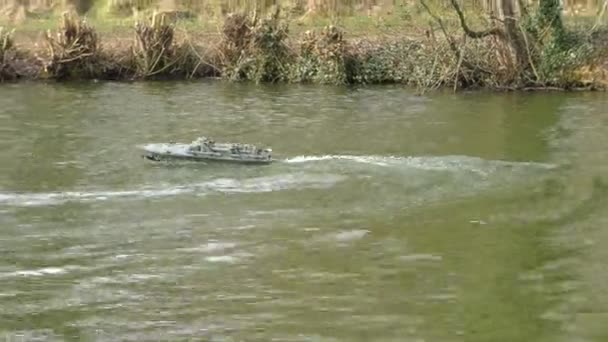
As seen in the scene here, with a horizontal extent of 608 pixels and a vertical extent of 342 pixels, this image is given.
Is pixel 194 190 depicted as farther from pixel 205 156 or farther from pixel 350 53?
pixel 350 53

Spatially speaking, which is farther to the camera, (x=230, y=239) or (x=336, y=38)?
(x=336, y=38)

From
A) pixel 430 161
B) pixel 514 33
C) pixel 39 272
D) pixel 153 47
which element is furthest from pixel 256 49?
pixel 39 272

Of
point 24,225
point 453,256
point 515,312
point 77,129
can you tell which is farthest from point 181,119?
point 515,312

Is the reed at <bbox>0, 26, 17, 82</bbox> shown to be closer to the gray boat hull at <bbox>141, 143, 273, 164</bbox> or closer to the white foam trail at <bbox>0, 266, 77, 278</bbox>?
the gray boat hull at <bbox>141, 143, 273, 164</bbox>

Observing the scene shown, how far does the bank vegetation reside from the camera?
104 feet

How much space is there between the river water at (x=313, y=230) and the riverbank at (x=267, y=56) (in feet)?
18.6

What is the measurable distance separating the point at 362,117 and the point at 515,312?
15.1 meters

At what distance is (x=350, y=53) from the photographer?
34.3 m

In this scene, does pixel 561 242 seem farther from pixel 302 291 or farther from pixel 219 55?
pixel 219 55

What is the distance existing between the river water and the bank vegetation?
521cm

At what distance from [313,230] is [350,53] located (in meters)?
19.2

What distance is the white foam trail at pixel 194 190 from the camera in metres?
17.8

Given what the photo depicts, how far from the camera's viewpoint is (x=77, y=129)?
25.1 meters

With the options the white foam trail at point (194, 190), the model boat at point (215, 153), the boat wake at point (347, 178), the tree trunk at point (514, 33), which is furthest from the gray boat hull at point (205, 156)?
the tree trunk at point (514, 33)
